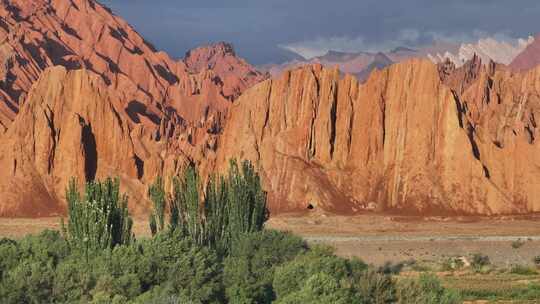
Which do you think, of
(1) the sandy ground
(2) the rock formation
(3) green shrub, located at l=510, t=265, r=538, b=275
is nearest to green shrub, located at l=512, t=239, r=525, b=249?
(1) the sandy ground

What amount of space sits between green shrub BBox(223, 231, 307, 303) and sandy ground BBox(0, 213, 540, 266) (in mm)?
15319

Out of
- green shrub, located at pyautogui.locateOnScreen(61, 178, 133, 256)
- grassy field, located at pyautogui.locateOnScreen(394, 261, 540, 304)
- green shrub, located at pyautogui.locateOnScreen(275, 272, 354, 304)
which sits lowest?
grassy field, located at pyautogui.locateOnScreen(394, 261, 540, 304)

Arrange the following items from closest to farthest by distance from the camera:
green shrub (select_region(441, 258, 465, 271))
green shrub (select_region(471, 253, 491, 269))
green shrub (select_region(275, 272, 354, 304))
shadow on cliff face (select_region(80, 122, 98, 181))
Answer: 1. green shrub (select_region(275, 272, 354, 304))
2. green shrub (select_region(441, 258, 465, 271))
3. green shrub (select_region(471, 253, 491, 269))
4. shadow on cliff face (select_region(80, 122, 98, 181))

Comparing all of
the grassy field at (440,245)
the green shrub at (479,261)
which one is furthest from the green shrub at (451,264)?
the green shrub at (479,261)

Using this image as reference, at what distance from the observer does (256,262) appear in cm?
3900

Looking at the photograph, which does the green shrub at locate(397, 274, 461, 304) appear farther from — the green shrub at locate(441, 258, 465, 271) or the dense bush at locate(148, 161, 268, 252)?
the green shrub at locate(441, 258, 465, 271)

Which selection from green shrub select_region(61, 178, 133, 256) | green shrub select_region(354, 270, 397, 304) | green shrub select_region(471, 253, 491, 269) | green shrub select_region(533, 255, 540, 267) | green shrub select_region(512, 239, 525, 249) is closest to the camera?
green shrub select_region(354, 270, 397, 304)

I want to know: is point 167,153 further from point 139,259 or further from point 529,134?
point 139,259

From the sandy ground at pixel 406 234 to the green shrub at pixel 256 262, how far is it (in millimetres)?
15319

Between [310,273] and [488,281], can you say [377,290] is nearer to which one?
[310,273]

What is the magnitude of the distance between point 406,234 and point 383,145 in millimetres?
24800

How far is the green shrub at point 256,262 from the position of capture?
33562mm

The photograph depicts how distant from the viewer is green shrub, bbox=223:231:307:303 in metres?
33.6

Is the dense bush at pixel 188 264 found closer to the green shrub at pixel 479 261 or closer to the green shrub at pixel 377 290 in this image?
the green shrub at pixel 377 290
